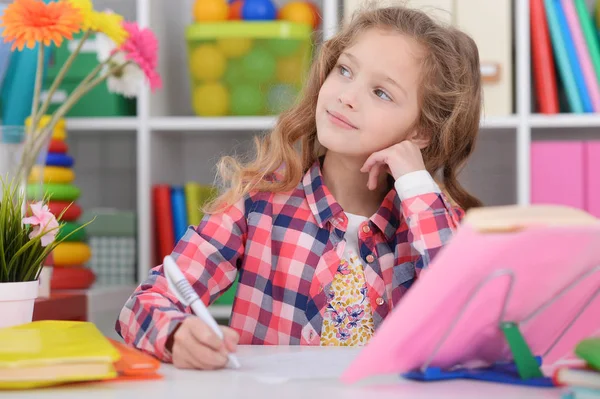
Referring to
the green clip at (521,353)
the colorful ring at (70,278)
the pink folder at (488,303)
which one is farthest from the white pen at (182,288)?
the colorful ring at (70,278)

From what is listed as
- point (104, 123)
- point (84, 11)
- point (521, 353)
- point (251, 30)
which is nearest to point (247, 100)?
point (251, 30)

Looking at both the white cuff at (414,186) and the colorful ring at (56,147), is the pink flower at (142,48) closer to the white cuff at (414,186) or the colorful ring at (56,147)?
the colorful ring at (56,147)

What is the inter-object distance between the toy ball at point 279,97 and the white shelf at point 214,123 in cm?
3

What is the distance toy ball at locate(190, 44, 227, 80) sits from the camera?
2.31m

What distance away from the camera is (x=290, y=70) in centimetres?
229

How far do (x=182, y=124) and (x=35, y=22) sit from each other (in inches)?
28.3

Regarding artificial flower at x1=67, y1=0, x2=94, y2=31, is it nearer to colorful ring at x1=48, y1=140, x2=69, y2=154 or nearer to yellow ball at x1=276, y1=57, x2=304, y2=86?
colorful ring at x1=48, y1=140, x2=69, y2=154

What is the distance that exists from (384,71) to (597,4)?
1132mm

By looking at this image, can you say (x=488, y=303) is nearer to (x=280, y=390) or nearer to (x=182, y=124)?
(x=280, y=390)

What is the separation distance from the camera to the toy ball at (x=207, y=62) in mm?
2307

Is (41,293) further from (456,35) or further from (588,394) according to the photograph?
(588,394)

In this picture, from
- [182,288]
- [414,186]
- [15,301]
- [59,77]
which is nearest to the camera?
[182,288]

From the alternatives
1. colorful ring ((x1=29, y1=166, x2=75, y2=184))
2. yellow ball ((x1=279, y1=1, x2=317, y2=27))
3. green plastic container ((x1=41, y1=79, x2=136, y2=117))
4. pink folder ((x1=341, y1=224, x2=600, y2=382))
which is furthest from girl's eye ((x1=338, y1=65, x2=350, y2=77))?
green plastic container ((x1=41, y1=79, x2=136, y2=117))

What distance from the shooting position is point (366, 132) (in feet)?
4.26
